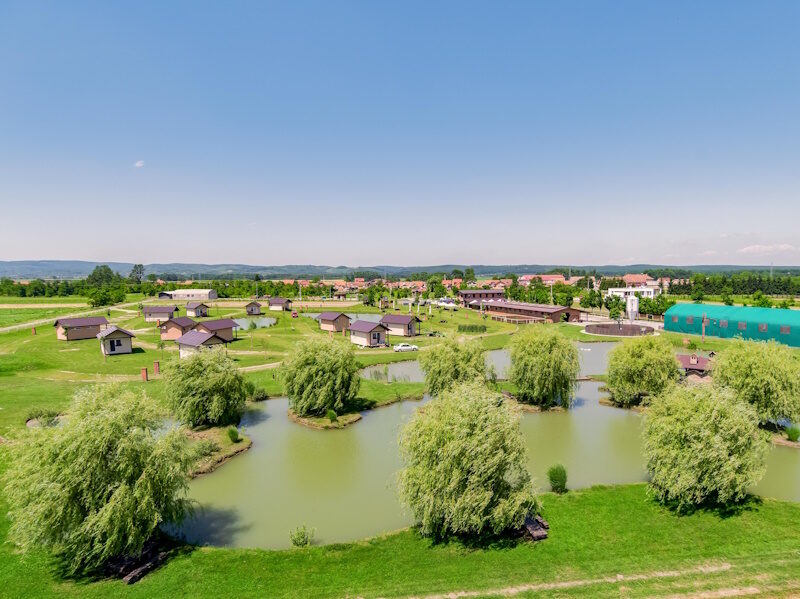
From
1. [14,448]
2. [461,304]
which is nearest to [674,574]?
[14,448]

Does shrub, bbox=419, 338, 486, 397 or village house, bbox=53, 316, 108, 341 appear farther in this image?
village house, bbox=53, 316, 108, 341

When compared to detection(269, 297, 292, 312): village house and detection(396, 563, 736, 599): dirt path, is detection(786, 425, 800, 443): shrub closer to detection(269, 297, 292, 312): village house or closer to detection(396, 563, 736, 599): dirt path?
detection(396, 563, 736, 599): dirt path

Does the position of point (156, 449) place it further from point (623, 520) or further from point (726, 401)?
point (726, 401)

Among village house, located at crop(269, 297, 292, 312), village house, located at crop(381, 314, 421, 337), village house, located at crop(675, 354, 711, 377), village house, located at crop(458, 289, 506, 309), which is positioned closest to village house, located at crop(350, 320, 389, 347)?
village house, located at crop(381, 314, 421, 337)

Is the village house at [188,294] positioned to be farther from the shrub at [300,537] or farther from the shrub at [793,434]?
the shrub at [793,434]

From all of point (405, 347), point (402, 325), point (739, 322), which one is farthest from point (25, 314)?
point (739, 322)

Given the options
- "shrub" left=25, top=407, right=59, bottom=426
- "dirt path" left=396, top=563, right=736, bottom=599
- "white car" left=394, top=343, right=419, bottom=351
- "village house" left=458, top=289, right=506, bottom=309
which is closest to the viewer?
"dirt path" left=396, top=563, right=736, bottom=599
